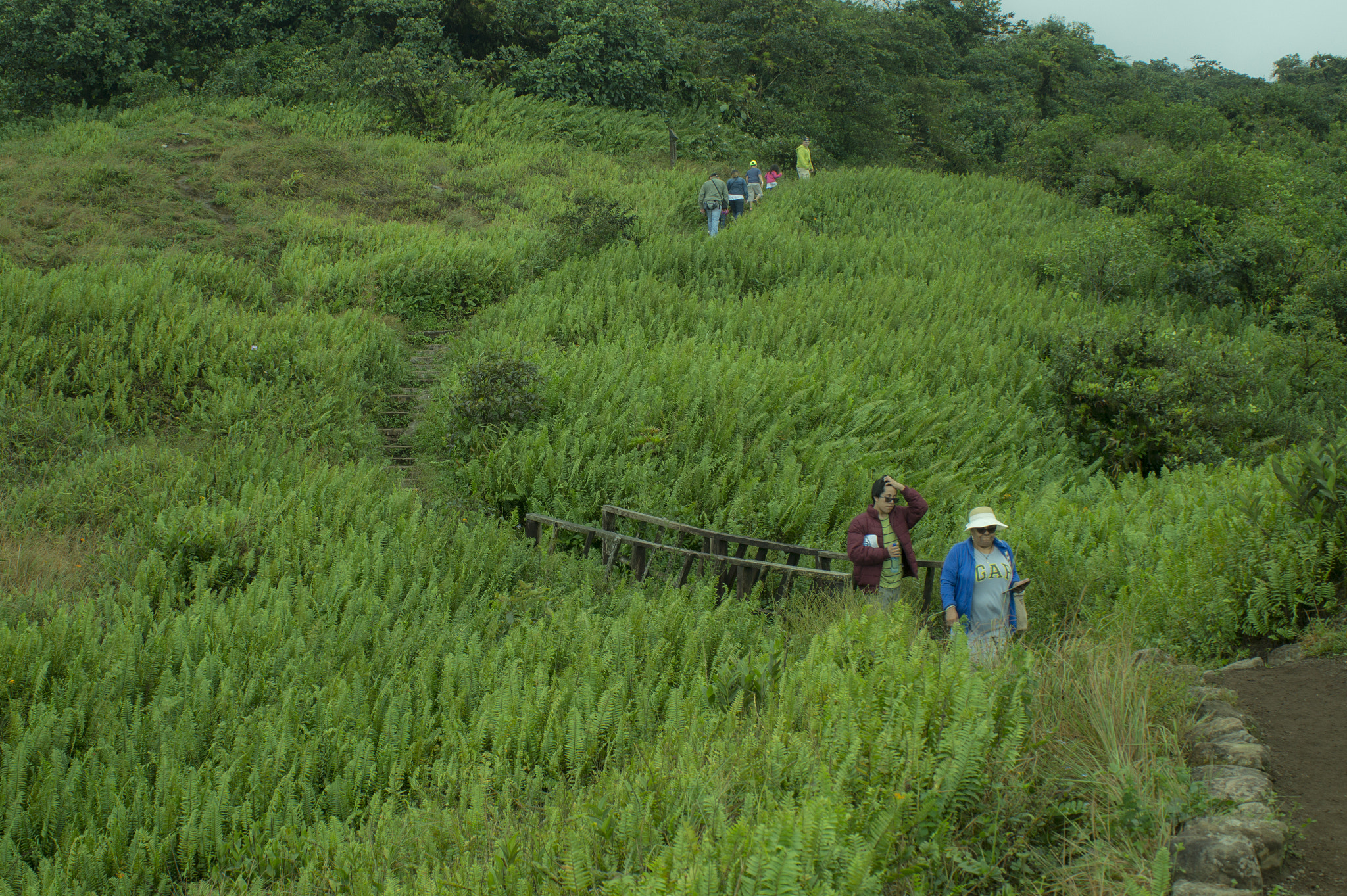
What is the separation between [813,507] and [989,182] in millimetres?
21319

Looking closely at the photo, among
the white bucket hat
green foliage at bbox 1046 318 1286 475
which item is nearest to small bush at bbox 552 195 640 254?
green foliage at bbox 1046 318 1286 475

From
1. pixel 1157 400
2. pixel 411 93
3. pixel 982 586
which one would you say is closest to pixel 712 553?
pixel 982 586

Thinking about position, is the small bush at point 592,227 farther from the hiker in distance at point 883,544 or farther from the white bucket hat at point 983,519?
the white bucket hat at point 983,519

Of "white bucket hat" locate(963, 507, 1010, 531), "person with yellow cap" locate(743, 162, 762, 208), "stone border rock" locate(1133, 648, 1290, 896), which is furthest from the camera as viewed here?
"person with yellow cap" locate(743, 162, 762, 208)

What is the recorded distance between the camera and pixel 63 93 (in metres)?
26.0

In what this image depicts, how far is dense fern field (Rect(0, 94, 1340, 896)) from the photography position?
430 centimetres

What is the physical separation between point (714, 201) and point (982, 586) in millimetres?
15766

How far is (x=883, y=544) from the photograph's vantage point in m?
7.00

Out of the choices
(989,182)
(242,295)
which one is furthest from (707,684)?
(989,182)

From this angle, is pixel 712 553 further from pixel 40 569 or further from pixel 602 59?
pixel 602 59

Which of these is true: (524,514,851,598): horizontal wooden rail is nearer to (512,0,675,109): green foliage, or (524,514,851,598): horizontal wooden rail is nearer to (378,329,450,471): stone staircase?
(378,329,450,471): stone staircase

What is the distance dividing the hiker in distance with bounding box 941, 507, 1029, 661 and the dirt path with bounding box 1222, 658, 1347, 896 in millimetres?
1308

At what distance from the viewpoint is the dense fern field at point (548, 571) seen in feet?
14.1

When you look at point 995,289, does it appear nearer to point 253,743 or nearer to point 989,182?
point 989,182
